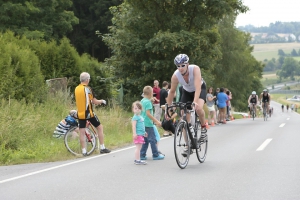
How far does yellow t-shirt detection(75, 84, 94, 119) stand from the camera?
12.1 metres

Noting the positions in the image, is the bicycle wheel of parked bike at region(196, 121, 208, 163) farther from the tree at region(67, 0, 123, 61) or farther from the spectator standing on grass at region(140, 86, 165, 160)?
the tree at region(67, 0, 123, 61)

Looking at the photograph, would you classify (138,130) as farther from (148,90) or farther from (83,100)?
(83,100)

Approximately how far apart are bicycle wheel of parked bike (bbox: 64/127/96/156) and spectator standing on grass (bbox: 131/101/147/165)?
194cm

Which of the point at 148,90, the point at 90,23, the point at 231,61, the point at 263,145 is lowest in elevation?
the point at 263,145

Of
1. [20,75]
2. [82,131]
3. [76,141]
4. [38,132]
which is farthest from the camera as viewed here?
[20,75]

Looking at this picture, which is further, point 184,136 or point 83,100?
point 83,100

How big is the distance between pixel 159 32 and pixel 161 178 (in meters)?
19.2

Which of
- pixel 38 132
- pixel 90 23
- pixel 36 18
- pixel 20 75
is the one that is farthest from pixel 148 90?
pixel 90 23

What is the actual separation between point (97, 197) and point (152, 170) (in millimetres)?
2680

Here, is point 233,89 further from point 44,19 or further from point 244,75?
point 44,19

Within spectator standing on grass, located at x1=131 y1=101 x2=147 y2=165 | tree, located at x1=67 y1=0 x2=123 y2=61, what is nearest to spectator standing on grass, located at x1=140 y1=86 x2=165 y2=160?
spectator standing on grass, located at x1=131 y1=101 x2=147 y2=165

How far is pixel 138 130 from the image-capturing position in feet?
36.0

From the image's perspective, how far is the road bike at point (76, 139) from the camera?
500 inches

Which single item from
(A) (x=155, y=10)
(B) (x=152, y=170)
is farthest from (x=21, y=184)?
(A) (x=155, y=10)
